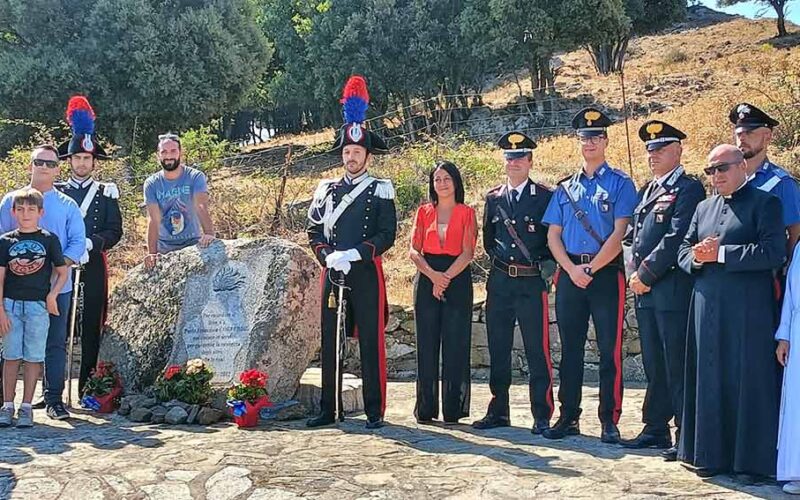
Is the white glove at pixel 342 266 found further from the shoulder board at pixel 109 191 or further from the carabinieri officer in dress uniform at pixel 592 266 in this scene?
the shoulder board at pixel 109 191

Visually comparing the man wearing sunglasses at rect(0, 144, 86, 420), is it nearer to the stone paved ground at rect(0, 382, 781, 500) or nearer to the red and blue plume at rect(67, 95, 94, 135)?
the stone paved ground at rect(0, 382, 781, 500)

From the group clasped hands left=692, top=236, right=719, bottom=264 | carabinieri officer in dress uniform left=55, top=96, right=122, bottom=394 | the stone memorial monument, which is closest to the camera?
clasped hands left=692, top=236, right=719, bottom=264

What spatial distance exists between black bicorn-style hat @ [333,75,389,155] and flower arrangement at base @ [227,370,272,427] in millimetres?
1738

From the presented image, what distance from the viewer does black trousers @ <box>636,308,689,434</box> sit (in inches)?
195

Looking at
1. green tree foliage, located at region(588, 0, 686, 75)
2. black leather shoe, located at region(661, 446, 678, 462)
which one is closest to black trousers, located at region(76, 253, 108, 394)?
black leather shoe, located at region(661, 446, 678, 462)

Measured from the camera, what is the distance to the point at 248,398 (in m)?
5.93

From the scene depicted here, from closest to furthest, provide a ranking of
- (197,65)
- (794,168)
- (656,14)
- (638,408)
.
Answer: (638,408) → (794,168) → (197,65) → (656,14)

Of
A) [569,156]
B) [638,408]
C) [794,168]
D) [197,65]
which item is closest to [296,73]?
[197,65]

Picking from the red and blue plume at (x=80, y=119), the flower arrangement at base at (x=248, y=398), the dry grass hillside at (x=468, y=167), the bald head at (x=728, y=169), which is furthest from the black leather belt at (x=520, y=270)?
the red and blue plume at (x=80, y=119)

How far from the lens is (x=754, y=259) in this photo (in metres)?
4.28

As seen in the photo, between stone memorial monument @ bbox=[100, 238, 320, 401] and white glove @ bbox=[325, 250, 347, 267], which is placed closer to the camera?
white glove @ bbox=[325, 250, 347, 267]

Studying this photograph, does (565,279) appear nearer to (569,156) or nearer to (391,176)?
(391,176)

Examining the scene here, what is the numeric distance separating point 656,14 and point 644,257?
96.6 ft

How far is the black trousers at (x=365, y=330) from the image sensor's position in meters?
5.92
